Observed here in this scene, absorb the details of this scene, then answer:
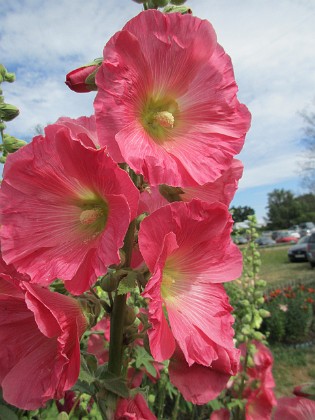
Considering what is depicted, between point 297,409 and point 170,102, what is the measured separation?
1031 mm

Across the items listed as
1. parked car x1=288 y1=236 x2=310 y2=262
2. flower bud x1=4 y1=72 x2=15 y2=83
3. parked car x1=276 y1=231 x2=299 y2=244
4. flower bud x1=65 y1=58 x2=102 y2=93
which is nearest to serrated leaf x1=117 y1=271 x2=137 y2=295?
flower bud x1=65 y1=58 x2=102 y2=93

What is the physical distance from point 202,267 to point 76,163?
399 millimetres

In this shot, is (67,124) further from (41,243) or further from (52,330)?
(52,330)

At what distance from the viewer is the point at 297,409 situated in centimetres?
129

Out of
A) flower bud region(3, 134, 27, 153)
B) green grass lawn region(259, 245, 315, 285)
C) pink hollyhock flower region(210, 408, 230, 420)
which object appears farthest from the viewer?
green grass lawn region(259, 245, 315, 285)

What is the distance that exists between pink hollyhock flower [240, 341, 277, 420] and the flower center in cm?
176

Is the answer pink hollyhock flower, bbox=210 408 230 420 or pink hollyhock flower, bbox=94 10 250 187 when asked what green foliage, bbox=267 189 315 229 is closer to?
pink hollyhock flower, bbox=210 408 230 420

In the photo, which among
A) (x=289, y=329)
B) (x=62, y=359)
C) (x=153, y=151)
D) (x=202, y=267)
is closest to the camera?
(x=62, y=359)

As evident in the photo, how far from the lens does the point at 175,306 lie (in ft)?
3.08

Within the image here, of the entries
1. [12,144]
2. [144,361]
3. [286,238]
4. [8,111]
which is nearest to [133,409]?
[144,361]

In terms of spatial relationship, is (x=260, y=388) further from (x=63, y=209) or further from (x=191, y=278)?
(x=63, y=209)

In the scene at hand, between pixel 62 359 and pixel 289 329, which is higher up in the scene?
pixel 62 359

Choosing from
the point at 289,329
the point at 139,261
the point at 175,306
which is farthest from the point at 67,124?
the point at 289,329

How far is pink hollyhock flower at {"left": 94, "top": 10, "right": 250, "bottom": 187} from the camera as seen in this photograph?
86 centimetres
